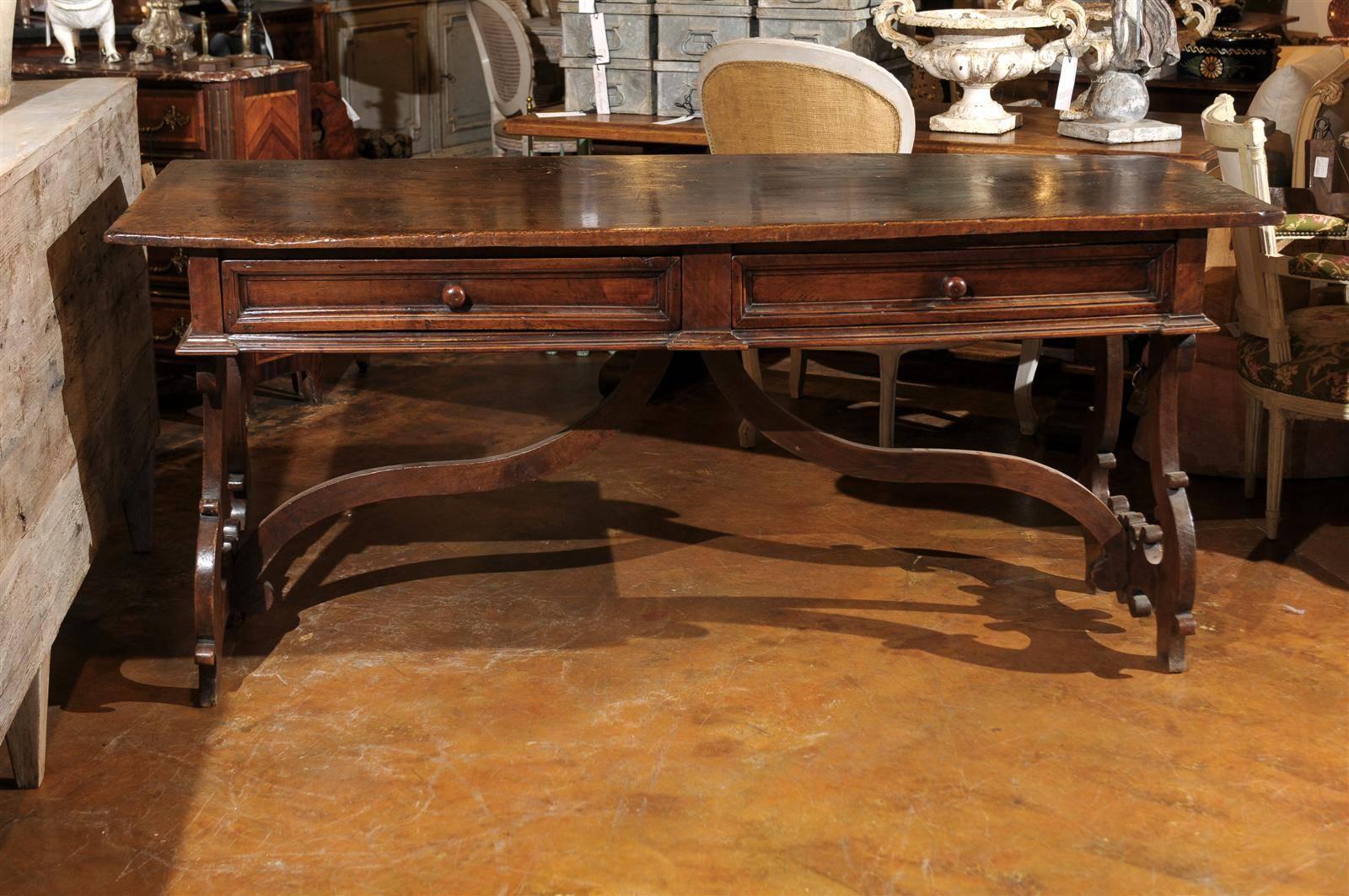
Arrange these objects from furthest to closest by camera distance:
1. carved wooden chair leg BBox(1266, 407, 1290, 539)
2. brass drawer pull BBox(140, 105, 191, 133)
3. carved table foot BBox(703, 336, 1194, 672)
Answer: brass drawer pull BBox(140, 105, 191, 133), carved wooden chair leg BBox(1266, 407, 1290, 539), carved table foot BBox(703, 336, 1194, 672)

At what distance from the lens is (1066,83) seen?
4.20 m

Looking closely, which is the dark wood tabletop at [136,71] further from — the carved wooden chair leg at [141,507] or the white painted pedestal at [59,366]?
the carved wooden chair leg at [141,507]

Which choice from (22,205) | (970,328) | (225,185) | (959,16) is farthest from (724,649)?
(959,16)

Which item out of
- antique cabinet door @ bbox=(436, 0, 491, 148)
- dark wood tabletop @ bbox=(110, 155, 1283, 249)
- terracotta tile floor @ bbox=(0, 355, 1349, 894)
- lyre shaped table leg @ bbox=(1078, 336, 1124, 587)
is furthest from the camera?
antique cabinet door @ bbox=(436, 0, 491, 148)

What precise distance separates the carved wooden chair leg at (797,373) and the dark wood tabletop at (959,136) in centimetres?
68

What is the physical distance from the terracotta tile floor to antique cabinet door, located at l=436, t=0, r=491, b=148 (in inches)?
209

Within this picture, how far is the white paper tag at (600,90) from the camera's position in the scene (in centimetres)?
452

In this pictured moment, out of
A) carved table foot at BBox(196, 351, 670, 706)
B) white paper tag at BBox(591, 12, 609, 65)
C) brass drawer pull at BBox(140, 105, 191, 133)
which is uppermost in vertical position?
white paper tag at BBox(591, 12, 609, 65)

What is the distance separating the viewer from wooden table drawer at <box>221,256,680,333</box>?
96.8 inches

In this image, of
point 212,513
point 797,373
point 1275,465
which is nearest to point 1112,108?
point 1275,465

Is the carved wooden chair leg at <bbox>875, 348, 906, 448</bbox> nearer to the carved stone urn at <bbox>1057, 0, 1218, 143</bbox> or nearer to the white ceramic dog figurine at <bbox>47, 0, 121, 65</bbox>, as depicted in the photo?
the carved stone urn at <bbox>1057, 0, 1218, 143</bbox>

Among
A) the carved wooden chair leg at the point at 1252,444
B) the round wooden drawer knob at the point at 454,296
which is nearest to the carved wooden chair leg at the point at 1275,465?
the carved wooden chair leg at the point at 1252,444

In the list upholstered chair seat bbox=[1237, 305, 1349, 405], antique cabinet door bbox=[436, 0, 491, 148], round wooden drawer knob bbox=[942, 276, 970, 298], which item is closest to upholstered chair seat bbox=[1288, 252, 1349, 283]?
upholstered chair seat bbox=[1237, 305, 1349, 405]

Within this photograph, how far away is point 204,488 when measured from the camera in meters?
2.67
